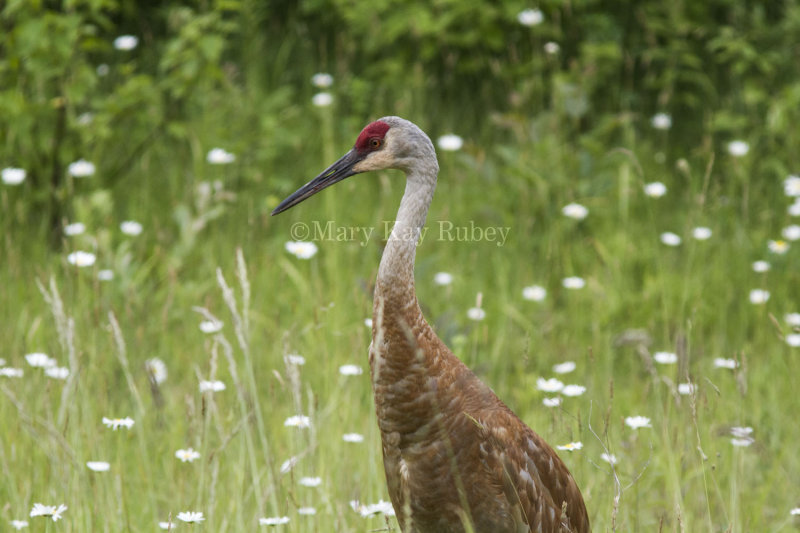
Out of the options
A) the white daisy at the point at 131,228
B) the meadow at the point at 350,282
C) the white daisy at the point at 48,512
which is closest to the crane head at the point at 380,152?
the meadow at the point at 350,282

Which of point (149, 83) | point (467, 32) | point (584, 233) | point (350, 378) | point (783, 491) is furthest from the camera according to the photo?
point (467, 32)

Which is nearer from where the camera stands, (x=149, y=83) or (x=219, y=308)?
(x=219, y=308)

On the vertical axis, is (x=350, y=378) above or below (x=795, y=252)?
below

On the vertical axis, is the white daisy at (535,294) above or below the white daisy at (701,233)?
below

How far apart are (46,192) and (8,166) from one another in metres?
0.34

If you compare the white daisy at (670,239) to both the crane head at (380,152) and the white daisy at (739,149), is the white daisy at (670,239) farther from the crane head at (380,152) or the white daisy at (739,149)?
the crane head at (380,152)

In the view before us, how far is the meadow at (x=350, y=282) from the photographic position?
12.0 feet

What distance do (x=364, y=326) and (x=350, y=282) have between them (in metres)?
0.61

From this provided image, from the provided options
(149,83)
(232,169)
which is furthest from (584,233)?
(149,83)

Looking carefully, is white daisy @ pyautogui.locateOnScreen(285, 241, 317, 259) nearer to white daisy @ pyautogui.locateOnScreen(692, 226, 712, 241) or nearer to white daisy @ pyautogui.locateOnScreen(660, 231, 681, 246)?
white daisy @ pyautogui.locateOnScreen(660, 231, 681, 246)

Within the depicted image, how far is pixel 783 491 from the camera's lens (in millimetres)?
3902

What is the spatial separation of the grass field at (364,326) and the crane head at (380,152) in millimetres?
521

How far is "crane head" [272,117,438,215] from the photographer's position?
3.25 metres

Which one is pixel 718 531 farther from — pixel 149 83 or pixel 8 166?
pixel 8 166
